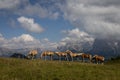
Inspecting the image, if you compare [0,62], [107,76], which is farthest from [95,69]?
[0,62]

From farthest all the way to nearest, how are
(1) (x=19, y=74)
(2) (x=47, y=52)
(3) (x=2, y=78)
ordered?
(2) (x=47, y=52), (1) (x=19, y=74), (3) (x=2, y=78)

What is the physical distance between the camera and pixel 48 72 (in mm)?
43344

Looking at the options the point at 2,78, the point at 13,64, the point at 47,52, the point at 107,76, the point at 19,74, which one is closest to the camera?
the point at 2,78

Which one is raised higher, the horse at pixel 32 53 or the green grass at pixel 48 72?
the horse at pixel 32 53

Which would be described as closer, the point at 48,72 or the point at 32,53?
the point at 48,72

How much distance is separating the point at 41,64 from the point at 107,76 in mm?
11745

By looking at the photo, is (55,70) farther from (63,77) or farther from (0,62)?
(0,62)

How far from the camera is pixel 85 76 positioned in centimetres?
4256

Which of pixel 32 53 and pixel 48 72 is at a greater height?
pixel 32 53

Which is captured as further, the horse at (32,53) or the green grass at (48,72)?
the horse at (32,53)

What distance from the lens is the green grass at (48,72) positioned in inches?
1606

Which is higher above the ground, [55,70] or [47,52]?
[47,52]

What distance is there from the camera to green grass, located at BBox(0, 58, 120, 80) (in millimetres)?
40781

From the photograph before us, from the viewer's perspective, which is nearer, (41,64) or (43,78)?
(43,78)
